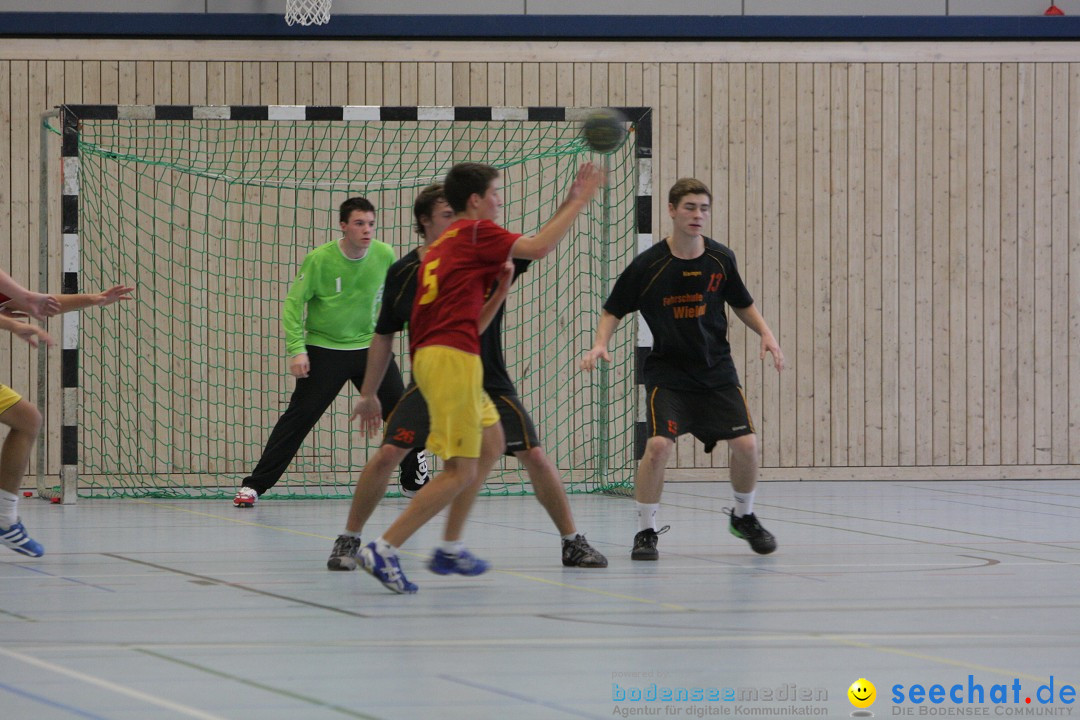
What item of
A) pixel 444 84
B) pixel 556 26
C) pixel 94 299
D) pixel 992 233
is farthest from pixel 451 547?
pixel 992 233

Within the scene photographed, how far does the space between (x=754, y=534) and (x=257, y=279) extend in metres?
6.29

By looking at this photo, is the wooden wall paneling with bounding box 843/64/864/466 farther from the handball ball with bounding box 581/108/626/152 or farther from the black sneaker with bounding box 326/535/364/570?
the black sneaker with bounding box 326/535/364/570

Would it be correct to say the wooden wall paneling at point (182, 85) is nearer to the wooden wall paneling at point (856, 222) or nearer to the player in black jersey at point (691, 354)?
the wooden wall paneling at point (856, 222)

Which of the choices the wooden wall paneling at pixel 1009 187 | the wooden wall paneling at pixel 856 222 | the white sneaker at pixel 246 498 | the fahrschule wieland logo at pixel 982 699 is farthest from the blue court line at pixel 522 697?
the wooden wall paneling at pixel 1009 187

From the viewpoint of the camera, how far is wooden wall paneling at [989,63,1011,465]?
11.9 m

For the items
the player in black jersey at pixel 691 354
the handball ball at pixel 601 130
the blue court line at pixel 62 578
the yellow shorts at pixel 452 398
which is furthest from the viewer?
the handball ball at pixel 601 130

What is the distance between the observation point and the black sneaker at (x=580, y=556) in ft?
20.1

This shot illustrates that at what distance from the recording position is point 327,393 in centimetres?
910

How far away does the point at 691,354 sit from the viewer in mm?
6684

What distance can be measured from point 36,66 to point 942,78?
7836 mm

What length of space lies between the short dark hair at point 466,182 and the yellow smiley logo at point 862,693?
2.54 metres

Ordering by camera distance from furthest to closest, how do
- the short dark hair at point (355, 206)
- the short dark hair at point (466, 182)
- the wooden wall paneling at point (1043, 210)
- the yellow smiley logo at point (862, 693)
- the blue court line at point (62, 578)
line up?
1. the wooden wall paneling at point (1043, 210)
2. the short dark hair at point (355, 206)
3. the blue court line at point (62, 578)
4. the short dark hair at point (466, 182)
5. the yellow smiley logo at point (862, 693)

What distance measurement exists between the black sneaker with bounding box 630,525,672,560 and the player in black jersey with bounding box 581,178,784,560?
43mm

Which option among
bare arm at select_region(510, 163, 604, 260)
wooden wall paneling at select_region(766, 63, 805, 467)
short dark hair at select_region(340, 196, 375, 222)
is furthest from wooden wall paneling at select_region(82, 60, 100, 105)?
bare arm at select_region(510, 163, 604, 260)
